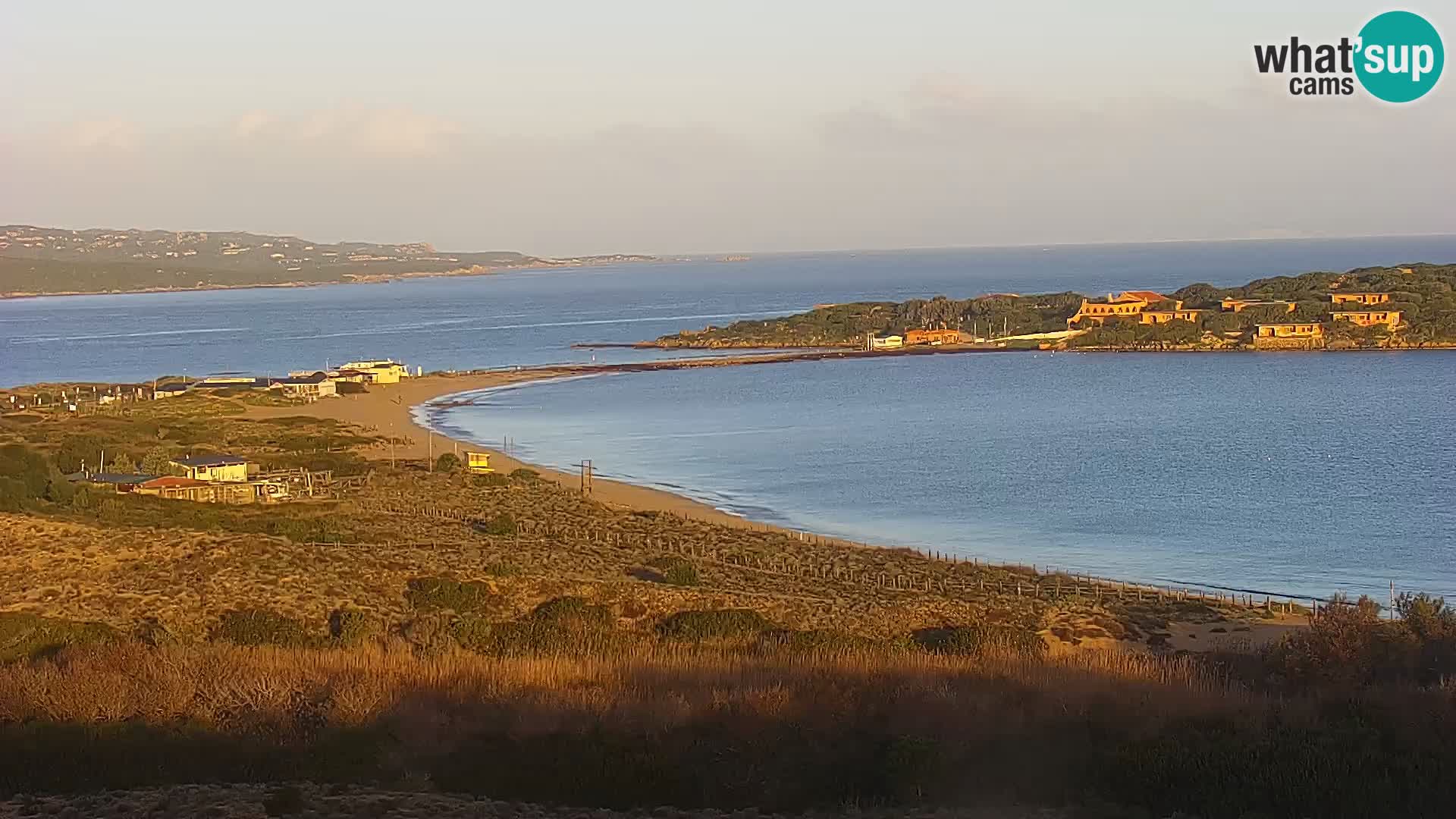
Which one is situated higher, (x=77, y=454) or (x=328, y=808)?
(x=328, y=808)

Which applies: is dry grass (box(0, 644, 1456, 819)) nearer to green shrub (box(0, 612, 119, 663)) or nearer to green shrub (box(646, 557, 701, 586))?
green shrub (box(0, 612, 119, 663))

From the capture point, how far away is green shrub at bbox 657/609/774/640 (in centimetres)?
1639

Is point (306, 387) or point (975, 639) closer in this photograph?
point (975, 639)

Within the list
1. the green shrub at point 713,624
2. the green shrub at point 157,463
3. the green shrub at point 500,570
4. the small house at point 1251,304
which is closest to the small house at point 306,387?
the green shrub at point 157,463

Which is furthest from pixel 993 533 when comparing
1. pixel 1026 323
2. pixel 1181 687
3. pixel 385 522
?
pixel 1026 323

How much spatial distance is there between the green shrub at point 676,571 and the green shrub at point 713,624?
4634mm

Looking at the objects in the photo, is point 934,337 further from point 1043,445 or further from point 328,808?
point 328,808

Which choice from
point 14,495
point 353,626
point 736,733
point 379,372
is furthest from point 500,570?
point 379,372

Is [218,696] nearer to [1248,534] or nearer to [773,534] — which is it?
[773,534]

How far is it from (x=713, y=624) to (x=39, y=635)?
7.16 m

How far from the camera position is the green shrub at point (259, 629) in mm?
15008

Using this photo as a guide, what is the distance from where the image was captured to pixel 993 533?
32.8 m

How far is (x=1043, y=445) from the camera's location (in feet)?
163

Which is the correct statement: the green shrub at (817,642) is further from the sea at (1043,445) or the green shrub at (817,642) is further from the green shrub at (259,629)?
the sea at (1043,445)
